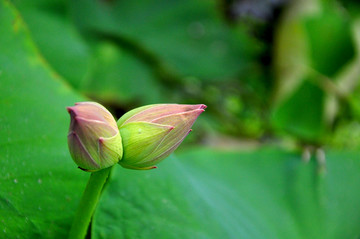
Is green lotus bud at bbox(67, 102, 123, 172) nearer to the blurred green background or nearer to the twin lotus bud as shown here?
the twin lotus bud

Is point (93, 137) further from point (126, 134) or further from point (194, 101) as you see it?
point (194, 101)

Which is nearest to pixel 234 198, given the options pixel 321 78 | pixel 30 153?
pixel 30 153

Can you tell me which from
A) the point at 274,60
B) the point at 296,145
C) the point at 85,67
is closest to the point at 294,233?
the point at 85,67

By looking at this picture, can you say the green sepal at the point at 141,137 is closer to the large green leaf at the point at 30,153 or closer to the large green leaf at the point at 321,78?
the large green leaf at the point at 30,153

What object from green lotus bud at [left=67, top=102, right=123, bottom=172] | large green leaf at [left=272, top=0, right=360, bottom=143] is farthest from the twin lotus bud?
large green leaf at [left=272, top=0, right=360, bottom=143]

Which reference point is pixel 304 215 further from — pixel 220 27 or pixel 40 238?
pixel 220 27

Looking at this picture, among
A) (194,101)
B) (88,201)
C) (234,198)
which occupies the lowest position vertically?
(194,101)

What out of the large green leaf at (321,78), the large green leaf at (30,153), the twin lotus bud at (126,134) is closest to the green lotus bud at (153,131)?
the twin lotus bud at (126,134)
